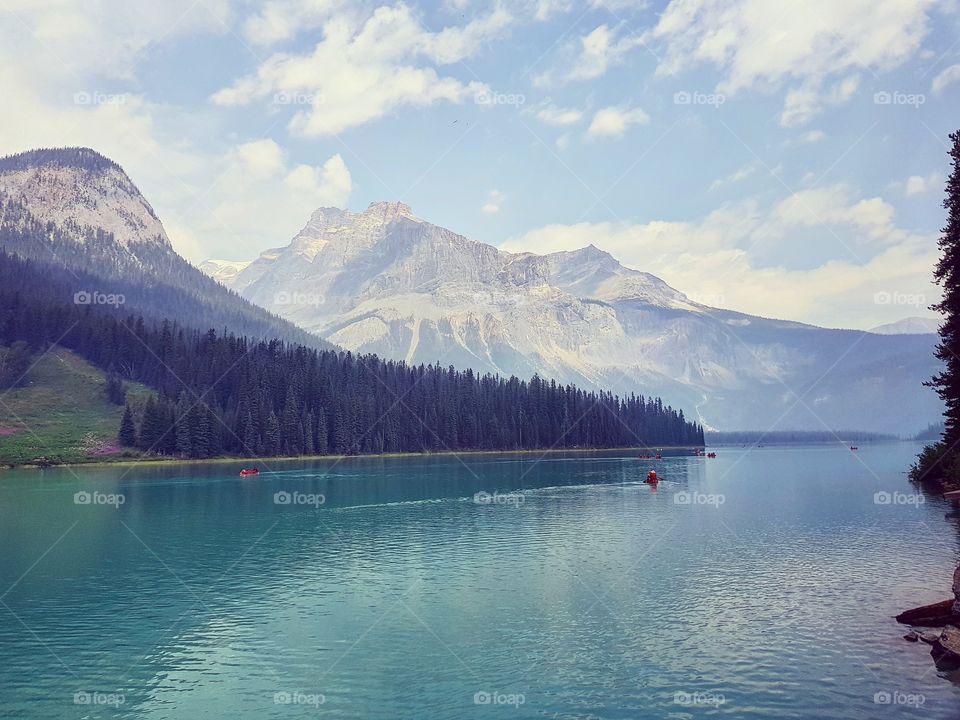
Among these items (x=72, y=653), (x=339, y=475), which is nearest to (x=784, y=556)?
(x=72, y=653)

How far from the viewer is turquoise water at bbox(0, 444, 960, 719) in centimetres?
2992
